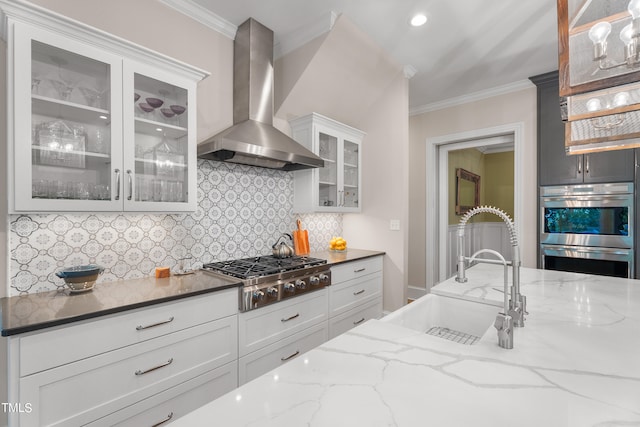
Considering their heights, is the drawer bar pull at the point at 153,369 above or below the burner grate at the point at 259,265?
below

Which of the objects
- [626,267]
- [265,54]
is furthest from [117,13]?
[626,267]

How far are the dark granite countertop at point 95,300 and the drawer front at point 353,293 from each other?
1019 mm

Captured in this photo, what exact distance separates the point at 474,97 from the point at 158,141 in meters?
3.64

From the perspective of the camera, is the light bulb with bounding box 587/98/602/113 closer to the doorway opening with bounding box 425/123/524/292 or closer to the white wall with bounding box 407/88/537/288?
the white wall with bounding box 407/88/537/288

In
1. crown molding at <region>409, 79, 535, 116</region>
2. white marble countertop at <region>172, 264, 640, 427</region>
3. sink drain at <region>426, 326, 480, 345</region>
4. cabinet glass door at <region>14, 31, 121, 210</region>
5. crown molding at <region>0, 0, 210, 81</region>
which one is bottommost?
sink drain at <region>426, 326, 480, 345</region>

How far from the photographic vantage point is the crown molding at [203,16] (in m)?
2.11

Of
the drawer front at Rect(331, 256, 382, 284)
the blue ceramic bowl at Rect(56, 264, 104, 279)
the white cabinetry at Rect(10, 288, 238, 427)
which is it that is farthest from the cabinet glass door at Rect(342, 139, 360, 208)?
the blue ceramic bowl at Rect(56, 264, 104, 279)

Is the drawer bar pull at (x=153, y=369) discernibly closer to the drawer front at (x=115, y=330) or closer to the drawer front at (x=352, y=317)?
the drawer front at (x=115, y=330)

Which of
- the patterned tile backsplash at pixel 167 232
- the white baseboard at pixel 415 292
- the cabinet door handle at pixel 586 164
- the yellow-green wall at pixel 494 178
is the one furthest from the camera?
the yellow-green wall at pixel 494 178

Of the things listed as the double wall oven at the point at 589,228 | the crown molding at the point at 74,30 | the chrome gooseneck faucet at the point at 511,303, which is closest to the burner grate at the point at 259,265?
the chrome gooseneck faucet at the point at 511,303

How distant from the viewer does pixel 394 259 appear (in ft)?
10.7

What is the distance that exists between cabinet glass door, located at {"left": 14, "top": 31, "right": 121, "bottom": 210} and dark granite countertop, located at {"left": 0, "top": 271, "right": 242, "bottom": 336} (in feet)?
1.53

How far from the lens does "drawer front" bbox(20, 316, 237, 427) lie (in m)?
1.20

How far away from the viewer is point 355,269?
2.85 m
